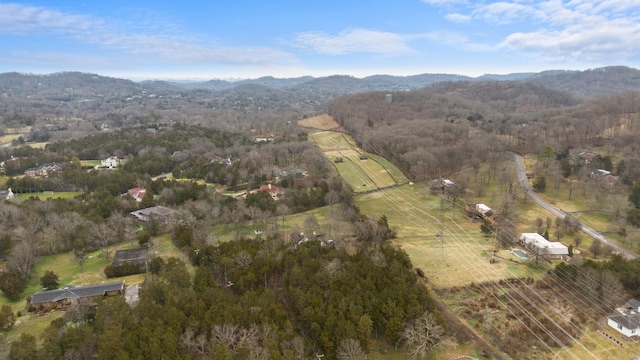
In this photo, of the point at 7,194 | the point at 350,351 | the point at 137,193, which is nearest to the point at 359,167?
the point at 137,193

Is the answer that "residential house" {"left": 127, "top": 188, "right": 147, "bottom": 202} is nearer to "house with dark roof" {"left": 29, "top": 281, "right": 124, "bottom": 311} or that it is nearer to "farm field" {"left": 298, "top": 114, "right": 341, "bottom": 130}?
"house with dark roof" {"left": 29, "top": 281, "right": 124, "bottom": 311}

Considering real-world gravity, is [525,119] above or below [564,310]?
above

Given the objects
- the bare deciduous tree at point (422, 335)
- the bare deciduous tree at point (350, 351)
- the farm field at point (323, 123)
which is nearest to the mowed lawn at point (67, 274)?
the bare deciduous tree at point (350, 351)

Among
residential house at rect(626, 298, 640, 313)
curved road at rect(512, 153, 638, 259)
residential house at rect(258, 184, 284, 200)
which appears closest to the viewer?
residential house at rect(626, 298, 640, 313)

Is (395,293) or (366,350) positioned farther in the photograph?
(395,293)

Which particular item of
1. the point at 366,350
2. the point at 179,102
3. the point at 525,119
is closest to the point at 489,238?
the point at 366,350

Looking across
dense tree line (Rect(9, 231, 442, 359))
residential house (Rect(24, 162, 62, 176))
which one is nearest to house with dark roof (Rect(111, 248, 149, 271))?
dense tree line (Rect(9, 231, 442, 359))

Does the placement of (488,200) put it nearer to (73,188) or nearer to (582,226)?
(582,226)

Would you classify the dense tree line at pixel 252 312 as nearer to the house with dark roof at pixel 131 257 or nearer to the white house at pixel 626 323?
the house with dark roof at pixel 131 257
